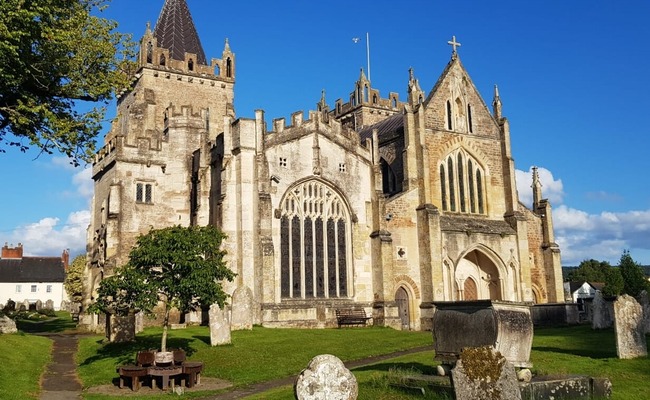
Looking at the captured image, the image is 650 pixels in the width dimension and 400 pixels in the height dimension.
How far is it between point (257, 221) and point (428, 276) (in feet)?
37.5

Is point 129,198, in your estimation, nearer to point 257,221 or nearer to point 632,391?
point 257,221

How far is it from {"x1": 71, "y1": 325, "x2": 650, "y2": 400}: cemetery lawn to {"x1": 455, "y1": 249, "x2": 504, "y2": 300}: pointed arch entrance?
1174cm

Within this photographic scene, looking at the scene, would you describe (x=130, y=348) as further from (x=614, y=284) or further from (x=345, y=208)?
(x=614, y=284)

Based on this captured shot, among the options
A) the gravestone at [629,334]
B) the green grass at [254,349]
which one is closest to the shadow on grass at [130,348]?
the green grass at [254,349]

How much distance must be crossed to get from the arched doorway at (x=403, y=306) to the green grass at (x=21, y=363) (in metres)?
19.4

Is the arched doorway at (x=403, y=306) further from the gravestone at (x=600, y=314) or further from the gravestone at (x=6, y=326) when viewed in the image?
the gravestone at (x=6, y=326)

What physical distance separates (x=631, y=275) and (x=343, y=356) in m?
60.1

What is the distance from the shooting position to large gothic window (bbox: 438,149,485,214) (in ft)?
138

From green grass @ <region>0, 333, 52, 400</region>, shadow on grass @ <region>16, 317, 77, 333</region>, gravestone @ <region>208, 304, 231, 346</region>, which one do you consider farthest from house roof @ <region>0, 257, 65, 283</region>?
gravestone @ <region>208, 304, 231, 346</region>

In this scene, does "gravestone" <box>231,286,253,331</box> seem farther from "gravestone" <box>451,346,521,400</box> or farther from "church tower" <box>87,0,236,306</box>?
"gravestone" <box>451,346,521,400</box>

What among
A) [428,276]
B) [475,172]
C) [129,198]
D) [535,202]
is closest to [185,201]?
[129,198]

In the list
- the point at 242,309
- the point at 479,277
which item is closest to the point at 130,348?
the point at 242,309

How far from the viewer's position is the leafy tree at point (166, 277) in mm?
20781

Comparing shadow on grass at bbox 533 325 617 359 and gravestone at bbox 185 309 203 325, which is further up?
gravestone at bbox 185 309 203 325
